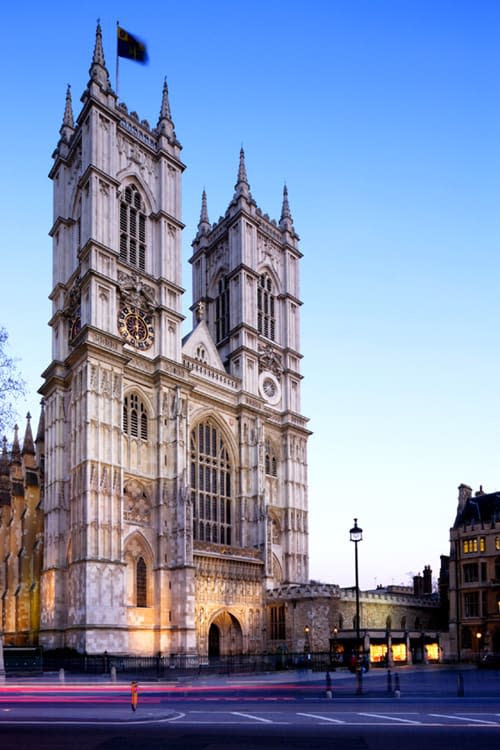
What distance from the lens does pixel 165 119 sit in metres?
63.3

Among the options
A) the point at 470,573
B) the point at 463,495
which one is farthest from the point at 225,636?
the point at 463,495

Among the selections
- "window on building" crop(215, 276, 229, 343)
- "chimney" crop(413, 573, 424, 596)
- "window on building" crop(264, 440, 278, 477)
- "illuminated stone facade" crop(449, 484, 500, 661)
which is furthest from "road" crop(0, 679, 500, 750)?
"chimney" crop(413, 573, 424, 596)

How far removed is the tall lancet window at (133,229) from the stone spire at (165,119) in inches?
253

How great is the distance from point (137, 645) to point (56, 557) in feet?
24.6

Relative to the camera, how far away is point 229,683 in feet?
119

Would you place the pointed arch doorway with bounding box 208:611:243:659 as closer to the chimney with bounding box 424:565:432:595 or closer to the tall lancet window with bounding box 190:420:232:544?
the tall lancet window with bounding box 190:420:232:544

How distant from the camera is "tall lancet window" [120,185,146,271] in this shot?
2276 inches

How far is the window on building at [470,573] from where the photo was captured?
69.4 m

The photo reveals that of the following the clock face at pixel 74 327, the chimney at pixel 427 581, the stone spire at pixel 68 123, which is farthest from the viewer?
the chimney at pixel 427 581

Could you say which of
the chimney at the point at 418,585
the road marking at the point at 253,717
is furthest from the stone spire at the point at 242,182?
the road marking at the point at 253,717

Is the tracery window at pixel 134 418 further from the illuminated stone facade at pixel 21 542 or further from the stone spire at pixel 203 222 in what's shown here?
the stone spire at pixel 203 222

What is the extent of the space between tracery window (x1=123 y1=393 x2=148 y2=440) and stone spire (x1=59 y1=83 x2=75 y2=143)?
70.9ft

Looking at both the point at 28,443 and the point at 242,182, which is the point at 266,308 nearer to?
the point at 242,182

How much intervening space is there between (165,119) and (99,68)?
7.28m
